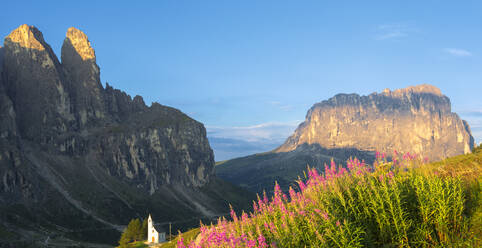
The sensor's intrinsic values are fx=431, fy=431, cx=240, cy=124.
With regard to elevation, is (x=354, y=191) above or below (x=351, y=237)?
above

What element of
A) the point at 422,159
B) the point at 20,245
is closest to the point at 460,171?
the point at 422,159

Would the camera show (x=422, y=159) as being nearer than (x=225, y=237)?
No

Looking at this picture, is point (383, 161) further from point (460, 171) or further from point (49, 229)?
point (49, 229)

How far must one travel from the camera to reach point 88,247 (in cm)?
16825

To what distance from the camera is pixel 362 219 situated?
1673 cm

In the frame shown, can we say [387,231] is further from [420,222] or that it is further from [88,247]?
[88,247]

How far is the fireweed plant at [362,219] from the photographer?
1549cm

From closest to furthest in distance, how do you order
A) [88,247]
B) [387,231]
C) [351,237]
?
[351,237]
[387,231]
[88,247]

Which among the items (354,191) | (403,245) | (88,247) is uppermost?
(354,191)

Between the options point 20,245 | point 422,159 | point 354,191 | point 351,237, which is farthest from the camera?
point 20,245

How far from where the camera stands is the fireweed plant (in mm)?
15492

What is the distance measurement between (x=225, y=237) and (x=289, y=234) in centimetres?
251

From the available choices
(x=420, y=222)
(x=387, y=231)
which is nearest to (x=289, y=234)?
(x=387, y=231)

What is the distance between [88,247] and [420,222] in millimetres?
171353
